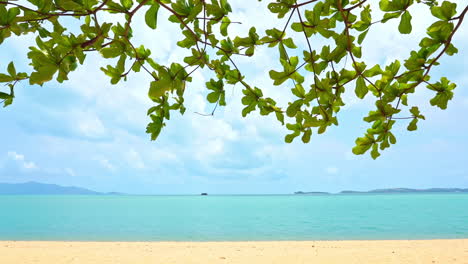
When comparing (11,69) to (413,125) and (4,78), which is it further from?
(413,125)

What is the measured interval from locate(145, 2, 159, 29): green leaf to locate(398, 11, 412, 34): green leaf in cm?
70

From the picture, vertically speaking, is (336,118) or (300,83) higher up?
(300,83)

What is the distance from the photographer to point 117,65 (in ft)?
3.95

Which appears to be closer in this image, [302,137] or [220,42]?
[220,42]

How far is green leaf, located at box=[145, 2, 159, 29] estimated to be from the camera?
3.14ft

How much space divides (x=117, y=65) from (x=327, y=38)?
0.65 meters

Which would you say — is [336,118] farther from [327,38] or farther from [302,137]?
[327,38]

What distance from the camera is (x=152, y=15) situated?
96 centimetres

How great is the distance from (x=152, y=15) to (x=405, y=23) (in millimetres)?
722
